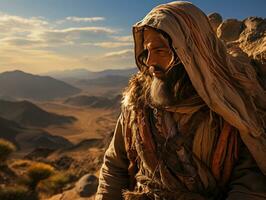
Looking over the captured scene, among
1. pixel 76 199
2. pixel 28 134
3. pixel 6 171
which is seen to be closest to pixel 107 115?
pixel 28 134

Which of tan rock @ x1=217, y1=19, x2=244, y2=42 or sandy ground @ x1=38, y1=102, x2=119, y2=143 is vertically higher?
tan rock @ x1=217, y1=19, x2=244, y2=42

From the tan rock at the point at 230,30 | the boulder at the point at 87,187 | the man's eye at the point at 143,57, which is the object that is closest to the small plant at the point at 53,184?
the boulder at the point at 87,187

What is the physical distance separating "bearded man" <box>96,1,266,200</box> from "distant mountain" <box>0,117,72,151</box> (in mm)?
29272

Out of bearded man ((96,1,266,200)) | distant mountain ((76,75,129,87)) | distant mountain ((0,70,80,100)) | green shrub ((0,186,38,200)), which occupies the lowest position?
distant mountain ((76,75,129,87))

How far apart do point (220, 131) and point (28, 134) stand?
3497 centimetres

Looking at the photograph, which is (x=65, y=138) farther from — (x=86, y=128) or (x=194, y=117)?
(x=194, y=117)

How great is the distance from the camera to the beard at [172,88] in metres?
1.85

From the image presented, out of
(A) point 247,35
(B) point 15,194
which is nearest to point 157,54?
(A) point 247,35

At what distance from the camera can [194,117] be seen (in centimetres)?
182

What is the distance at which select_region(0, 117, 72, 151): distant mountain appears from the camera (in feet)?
104

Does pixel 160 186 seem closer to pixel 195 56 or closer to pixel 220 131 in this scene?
pixel 220 131

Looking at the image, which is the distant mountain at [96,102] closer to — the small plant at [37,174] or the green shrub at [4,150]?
the green shrub at [4,150]

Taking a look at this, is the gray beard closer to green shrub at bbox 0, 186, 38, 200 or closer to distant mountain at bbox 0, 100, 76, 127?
green shrub at bbox 0, 186, 38, 200

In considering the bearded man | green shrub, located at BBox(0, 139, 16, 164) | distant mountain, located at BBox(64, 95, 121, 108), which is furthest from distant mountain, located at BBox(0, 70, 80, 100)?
→ the bearded man
